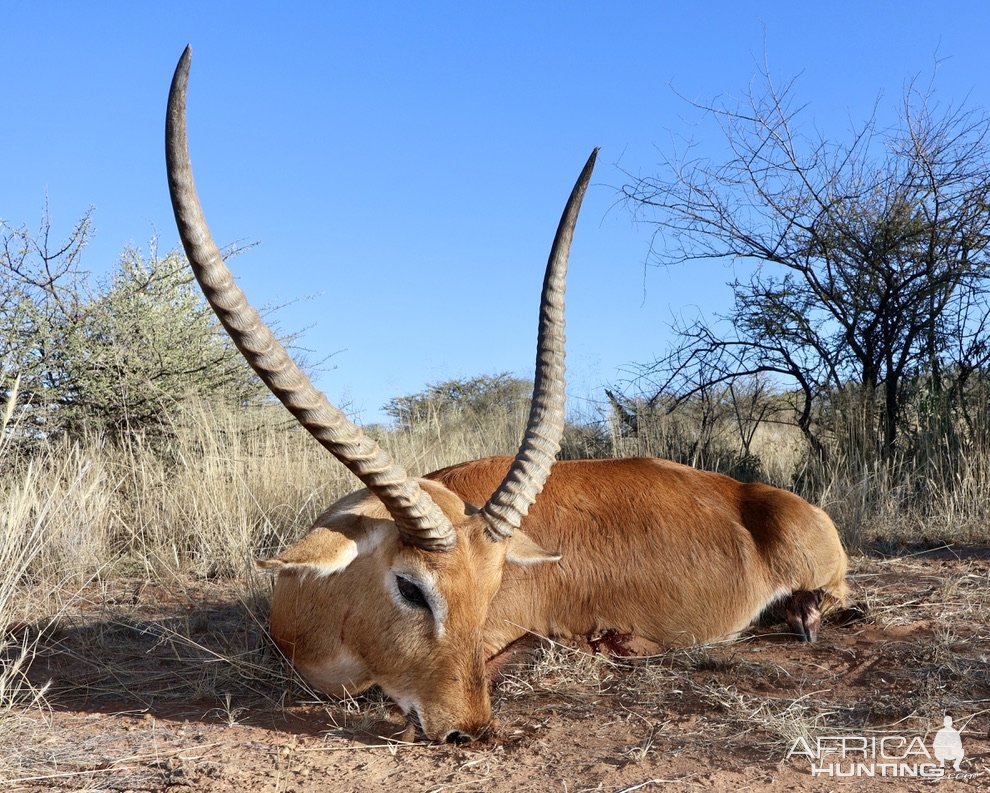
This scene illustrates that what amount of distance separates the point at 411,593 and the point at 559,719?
0.89 metres

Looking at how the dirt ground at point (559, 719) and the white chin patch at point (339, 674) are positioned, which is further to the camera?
the white chin patch at point (339, 674)

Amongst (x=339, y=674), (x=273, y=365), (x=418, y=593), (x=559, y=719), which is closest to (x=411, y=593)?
(x=418, y=593)

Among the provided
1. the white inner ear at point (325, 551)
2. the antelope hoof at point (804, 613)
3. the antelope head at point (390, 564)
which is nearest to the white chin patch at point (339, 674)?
the antelope head at point (390, 564)

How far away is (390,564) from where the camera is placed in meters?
3.65

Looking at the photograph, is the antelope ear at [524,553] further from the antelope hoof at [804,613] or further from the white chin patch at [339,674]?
the antelope hoof at [804,613]

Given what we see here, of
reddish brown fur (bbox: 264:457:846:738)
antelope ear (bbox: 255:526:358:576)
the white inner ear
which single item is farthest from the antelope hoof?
antelope ear (bbox: 255:526:358:576)

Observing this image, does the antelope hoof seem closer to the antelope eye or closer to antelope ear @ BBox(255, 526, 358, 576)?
the antelope eye

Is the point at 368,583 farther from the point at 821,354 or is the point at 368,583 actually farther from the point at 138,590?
the point at 821,354

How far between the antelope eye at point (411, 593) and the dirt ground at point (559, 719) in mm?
513

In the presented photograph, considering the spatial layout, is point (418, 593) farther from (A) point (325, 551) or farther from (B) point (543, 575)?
(B) point (543, 575)

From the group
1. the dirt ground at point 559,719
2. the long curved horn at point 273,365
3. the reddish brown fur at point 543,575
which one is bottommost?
the dirt ground at point 559,719

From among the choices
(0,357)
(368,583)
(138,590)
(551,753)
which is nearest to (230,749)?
(368,583)

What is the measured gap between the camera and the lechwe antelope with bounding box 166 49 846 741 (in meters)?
3.42

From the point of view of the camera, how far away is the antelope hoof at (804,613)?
16.9 ft
